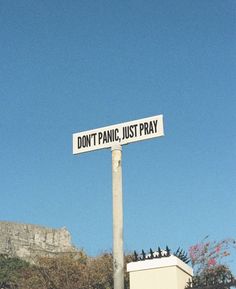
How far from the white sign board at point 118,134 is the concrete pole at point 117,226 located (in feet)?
0.78

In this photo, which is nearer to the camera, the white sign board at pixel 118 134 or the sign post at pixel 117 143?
the sign post at pixel 117 143

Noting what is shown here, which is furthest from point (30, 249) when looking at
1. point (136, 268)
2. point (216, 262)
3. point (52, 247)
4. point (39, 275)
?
point (136, 268)

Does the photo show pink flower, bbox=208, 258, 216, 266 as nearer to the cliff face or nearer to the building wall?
the building wall

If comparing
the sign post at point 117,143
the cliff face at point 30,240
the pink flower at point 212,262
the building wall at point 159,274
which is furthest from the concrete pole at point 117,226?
the cliff face at point 30,240

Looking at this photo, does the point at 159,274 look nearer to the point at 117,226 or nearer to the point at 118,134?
the point at 117,226

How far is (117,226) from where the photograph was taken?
6.30 m

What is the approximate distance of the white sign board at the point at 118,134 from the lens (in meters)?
6.50

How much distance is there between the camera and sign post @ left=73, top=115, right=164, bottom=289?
630 centimetres

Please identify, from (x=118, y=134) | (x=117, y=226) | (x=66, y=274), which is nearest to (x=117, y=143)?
(x=118, y=134)

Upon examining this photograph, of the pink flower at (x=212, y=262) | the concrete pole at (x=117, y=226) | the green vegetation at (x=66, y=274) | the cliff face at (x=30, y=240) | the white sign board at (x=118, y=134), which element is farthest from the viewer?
the cliff face at (x=30, y=240)

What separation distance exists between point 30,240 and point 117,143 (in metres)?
102

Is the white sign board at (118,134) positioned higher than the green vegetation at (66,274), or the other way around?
the green vegetation at (66,274)

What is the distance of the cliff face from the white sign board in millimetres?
99112

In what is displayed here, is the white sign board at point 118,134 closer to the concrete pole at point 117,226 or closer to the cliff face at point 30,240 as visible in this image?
the concrete pole at point 117,226
